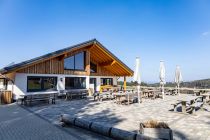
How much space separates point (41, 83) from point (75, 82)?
11.7 ft

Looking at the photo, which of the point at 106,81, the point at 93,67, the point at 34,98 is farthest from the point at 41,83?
the point at 106,81

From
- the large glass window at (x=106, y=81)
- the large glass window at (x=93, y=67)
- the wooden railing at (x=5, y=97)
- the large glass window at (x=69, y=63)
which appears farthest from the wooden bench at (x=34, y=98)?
the large glass window at (x=106, y=81)

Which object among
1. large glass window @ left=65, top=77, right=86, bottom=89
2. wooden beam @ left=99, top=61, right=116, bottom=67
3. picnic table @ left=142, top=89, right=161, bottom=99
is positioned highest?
wooden beam @ left=99, top=61, right=116, bottom=67

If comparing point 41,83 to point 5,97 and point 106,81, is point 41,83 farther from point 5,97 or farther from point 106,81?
point 106,81

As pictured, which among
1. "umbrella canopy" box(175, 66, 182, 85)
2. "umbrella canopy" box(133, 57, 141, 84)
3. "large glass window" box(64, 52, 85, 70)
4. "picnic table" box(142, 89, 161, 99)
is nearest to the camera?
"umbrella canopy" box(133, 57, 141, 84)

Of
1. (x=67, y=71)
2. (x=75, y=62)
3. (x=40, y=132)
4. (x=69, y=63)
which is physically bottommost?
(x=40, y=132)

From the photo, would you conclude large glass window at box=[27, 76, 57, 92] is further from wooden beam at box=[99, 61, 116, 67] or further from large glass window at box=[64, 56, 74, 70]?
wooden beam at box=[99, 61, 116, 67]

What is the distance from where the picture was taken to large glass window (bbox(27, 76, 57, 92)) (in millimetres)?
14766

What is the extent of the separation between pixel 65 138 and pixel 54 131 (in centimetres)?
87

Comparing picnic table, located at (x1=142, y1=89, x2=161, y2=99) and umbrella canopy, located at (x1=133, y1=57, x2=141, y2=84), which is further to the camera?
picnic table, located at (x1=142, y1=89, x2=161, y2=99)

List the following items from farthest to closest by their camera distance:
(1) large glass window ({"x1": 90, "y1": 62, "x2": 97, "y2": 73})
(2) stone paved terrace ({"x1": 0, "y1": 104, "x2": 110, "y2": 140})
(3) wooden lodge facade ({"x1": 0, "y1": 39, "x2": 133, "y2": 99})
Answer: (1) large glass window ({"x1": 90, "y1": 62, "x2": 97, "y2": 73})
(3) wooden lodge facade ({"x1": 0, "y1": 39, "x2": 133, "y2": 99})
(2) stone paved terrace ({"x1": 0, "y1": 104, "x2": 110, "y2": 140})

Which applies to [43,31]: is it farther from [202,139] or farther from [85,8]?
[202,139]

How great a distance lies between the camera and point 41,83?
15.4m

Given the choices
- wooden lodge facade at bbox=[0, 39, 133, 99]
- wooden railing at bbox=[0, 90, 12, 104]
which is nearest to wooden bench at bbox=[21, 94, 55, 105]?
wooden railing at bbox=[0, 90, 12, 104]
